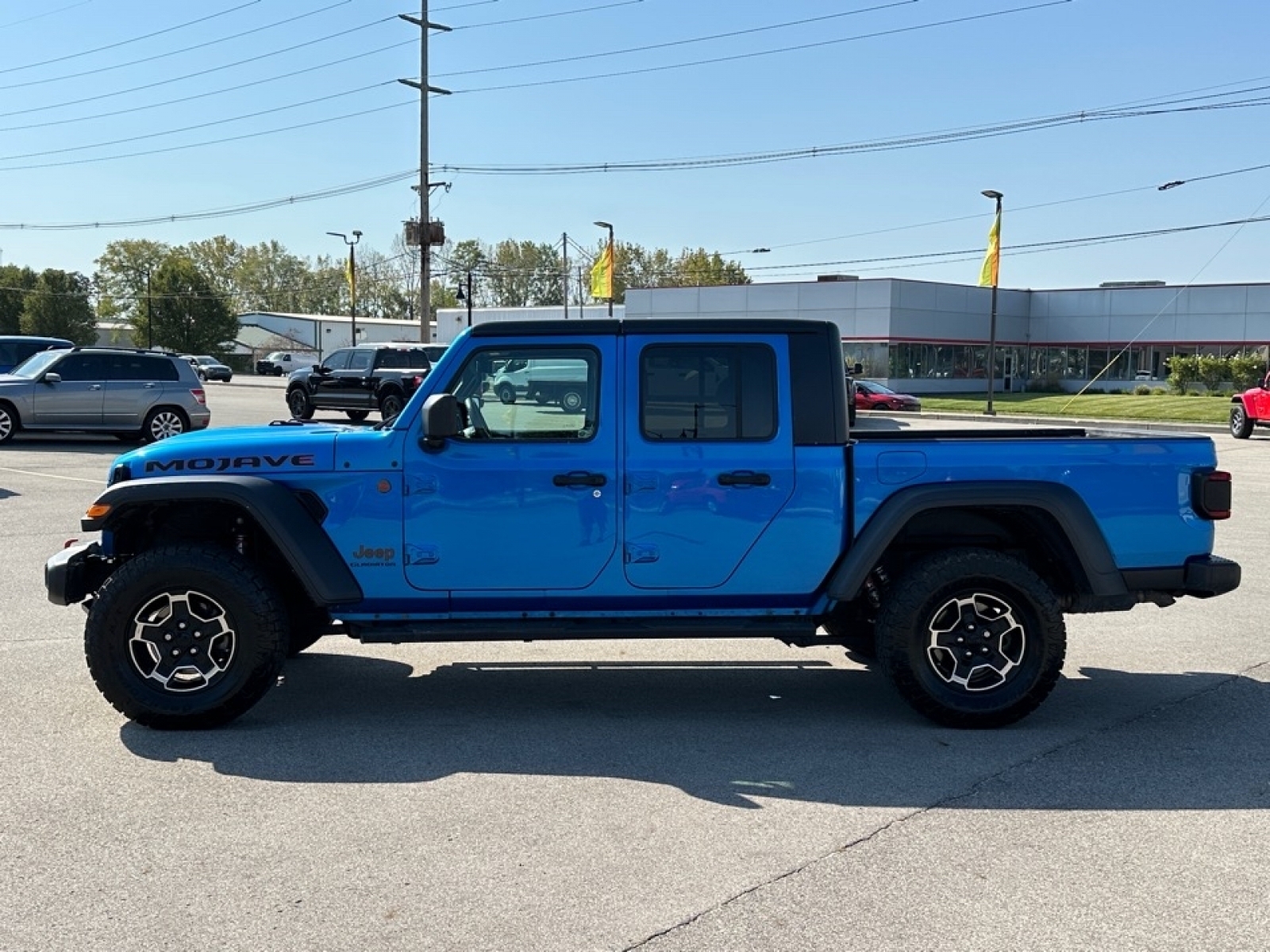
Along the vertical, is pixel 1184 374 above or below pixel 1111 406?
above

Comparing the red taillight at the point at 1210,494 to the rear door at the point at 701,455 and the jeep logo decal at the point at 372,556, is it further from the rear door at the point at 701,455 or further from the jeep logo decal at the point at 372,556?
the jeep logo decal at the point at 372,556

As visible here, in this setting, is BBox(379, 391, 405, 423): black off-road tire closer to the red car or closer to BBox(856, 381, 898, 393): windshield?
the red car

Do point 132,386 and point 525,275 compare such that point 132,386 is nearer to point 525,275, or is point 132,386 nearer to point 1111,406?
point 1111,406

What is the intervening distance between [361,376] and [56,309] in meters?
71.7

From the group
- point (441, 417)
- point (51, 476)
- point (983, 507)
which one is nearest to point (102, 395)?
point (51, 476)

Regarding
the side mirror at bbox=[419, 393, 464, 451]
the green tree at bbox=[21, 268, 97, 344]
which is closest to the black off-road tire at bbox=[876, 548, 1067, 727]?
the side mirror at bbox=[419, 393, 464, 451]

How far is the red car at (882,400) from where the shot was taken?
41500mm

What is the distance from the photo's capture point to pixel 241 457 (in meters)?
5.47

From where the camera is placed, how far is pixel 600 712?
5.81m

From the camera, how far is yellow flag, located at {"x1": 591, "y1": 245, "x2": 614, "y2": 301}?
42.1 m

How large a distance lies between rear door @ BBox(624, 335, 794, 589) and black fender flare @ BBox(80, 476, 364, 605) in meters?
1.37

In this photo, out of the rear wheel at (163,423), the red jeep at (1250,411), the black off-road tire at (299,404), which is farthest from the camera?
the black off-road tire at (299,404)

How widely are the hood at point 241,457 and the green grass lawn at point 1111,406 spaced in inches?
1341

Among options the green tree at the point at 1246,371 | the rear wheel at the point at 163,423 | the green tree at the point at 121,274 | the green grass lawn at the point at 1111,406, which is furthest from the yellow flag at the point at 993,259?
the green tree at the point at 121,274
